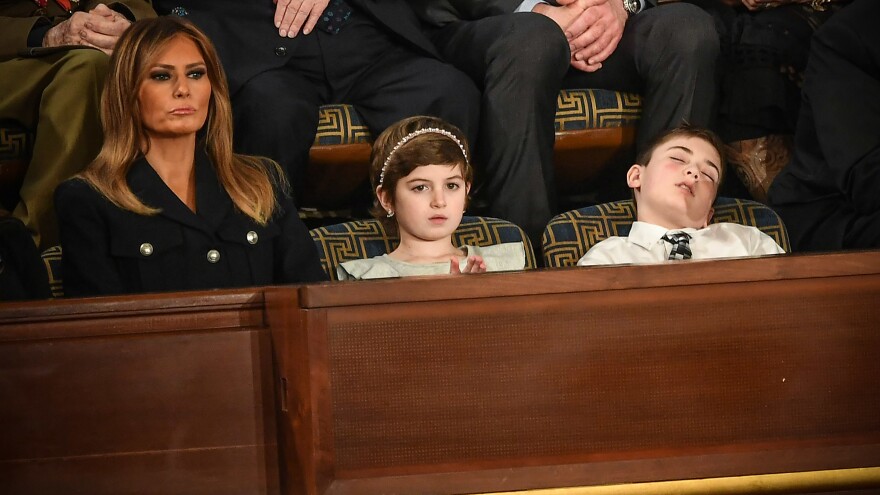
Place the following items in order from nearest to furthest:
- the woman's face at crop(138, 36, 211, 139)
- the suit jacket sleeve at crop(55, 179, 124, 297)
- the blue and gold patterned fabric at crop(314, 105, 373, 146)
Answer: the suit jacket sleeve at crop(55, 179, 124, 297)
the woman's face at crop(138, 36, 211, 139)
the blue and gold patterned fabric at crop(314, 105, 373, 146)

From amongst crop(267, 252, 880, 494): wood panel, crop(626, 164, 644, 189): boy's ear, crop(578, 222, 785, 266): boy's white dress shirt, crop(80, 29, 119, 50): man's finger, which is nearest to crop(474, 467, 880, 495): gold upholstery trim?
crop(267, 252, 880, 494): wood panel

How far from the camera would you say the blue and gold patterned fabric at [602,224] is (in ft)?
7.96

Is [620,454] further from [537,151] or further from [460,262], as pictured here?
[537,151]

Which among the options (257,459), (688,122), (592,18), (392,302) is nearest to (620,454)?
(392,302)

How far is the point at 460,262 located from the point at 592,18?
33.1 inches

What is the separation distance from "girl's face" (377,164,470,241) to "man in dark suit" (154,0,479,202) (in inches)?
13.7

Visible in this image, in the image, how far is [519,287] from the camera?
1519 millimetres

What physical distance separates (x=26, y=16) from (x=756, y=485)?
199 cm

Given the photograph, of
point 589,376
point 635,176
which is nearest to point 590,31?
point 635,176

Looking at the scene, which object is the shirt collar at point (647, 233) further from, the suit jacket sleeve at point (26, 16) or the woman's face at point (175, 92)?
the suit jacket sleeve at point (26, 16)

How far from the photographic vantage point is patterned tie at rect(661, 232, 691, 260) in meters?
2.30

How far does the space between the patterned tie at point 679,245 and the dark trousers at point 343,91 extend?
0.56 metres

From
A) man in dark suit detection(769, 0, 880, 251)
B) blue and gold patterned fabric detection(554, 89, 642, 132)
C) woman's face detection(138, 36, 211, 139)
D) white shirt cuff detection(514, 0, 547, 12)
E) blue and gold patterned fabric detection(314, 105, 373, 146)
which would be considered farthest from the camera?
white shirt cuff detection(514, 0, 547, 12)

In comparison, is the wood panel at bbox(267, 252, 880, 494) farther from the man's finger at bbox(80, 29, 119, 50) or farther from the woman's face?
the man's finger at bbox(80, 29, 119, 50)
